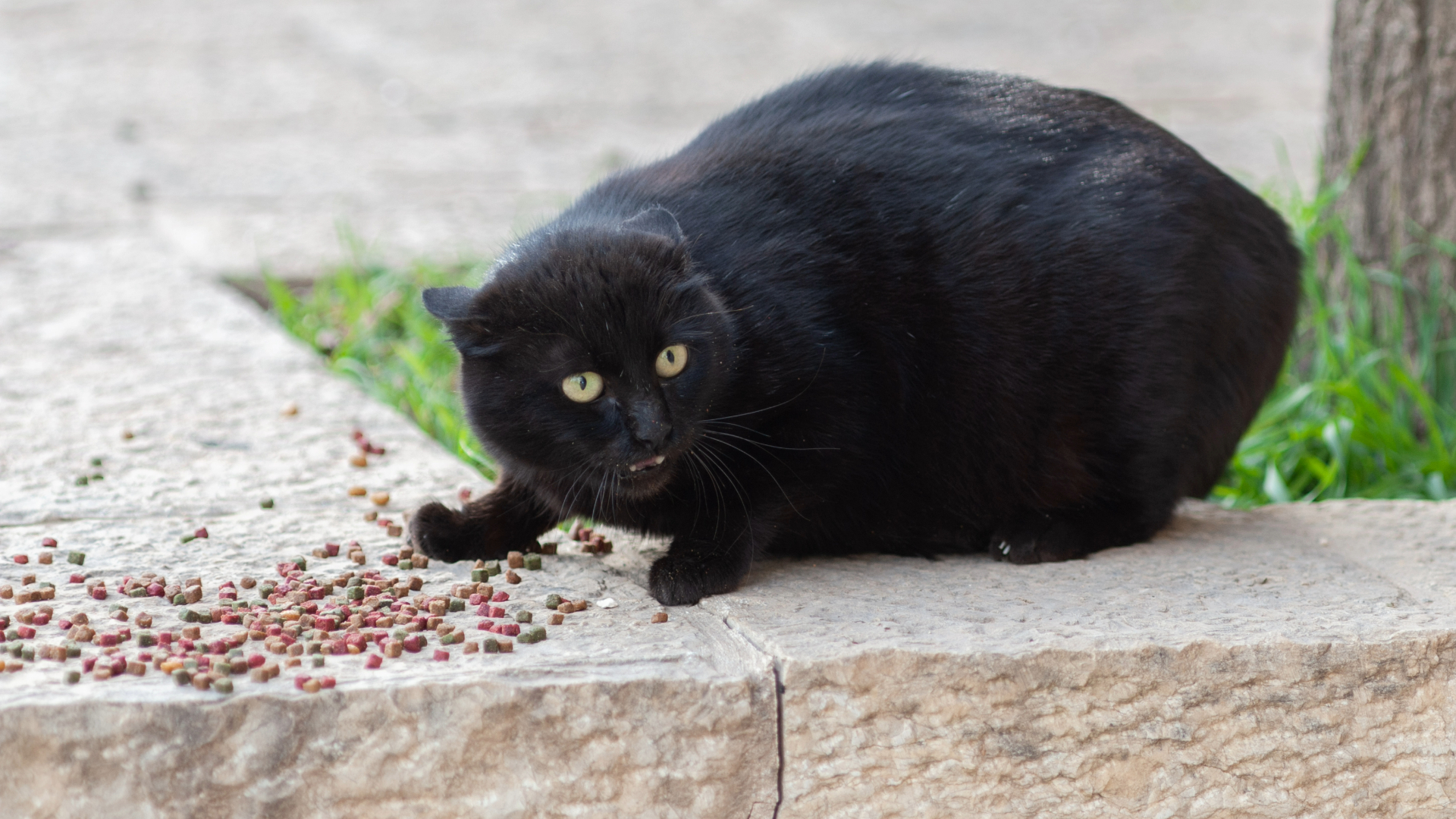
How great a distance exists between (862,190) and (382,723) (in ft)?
4.46

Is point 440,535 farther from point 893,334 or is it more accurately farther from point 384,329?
point 384,329

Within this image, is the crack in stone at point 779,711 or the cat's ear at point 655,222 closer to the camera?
the crack in stone at point 779,711

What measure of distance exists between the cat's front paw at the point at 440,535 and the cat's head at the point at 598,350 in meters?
0.25

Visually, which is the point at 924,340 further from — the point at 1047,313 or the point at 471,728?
the point at 471,728

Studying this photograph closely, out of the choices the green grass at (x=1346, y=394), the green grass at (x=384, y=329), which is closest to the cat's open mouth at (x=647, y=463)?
the green grass at (x=1346, y=394)

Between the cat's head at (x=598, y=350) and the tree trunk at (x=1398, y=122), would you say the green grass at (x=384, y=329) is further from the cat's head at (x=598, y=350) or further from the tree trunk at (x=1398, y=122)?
the tree trunk at (x=1398, y=122)

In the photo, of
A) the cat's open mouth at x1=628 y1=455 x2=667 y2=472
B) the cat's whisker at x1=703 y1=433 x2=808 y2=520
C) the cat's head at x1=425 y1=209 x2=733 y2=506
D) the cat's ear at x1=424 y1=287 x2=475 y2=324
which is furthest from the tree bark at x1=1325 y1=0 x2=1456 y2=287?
A: the cat's ear at x1=424 y1=287 x2=475 y2=324

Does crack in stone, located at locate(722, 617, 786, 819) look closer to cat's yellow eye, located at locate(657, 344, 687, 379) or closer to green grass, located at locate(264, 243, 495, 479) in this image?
cat's yellow eye, located at locate(657, 344, 687, 379)

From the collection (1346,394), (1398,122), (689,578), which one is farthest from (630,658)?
(1398,122)

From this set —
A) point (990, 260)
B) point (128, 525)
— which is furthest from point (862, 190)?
point (128, 525)

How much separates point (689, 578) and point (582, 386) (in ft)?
1.22

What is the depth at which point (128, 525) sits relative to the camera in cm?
268

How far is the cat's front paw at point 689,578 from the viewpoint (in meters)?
2.37

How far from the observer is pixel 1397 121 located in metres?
3.62
